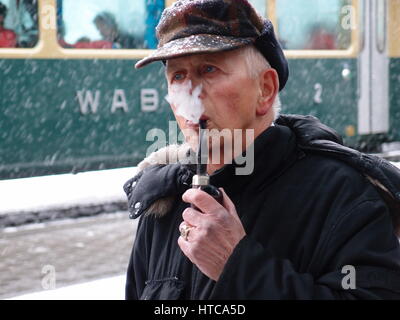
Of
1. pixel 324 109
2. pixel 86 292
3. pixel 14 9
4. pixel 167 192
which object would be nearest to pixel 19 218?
pixel 14 9

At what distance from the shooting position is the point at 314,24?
7902 mm

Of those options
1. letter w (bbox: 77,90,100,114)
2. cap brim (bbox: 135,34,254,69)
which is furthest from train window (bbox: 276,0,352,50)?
cap brim (bbox: 135,34,254,69)

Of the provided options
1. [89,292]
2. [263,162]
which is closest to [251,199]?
[263,162]

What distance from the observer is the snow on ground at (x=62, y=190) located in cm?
603

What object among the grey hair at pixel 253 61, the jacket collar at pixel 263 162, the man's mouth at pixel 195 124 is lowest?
the jacket collar at pixel 263 162

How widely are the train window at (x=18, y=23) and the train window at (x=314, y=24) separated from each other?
9.11ft

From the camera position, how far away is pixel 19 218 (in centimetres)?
591

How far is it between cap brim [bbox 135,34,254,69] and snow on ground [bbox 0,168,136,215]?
479 centimetres

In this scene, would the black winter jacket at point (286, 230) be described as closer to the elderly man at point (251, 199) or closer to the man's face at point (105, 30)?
the elderly man at point (251, 199)

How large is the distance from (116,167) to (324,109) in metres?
2.79

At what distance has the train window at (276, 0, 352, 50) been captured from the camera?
761cm

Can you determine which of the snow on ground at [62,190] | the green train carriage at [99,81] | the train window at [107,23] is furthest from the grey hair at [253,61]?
the train window at [107,23]

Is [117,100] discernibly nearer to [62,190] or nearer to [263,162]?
[62,190]

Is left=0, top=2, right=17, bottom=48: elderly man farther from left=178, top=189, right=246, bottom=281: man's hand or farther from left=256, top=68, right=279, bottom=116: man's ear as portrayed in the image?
left=178, top=189, right=246, bottom=281: man's hand
